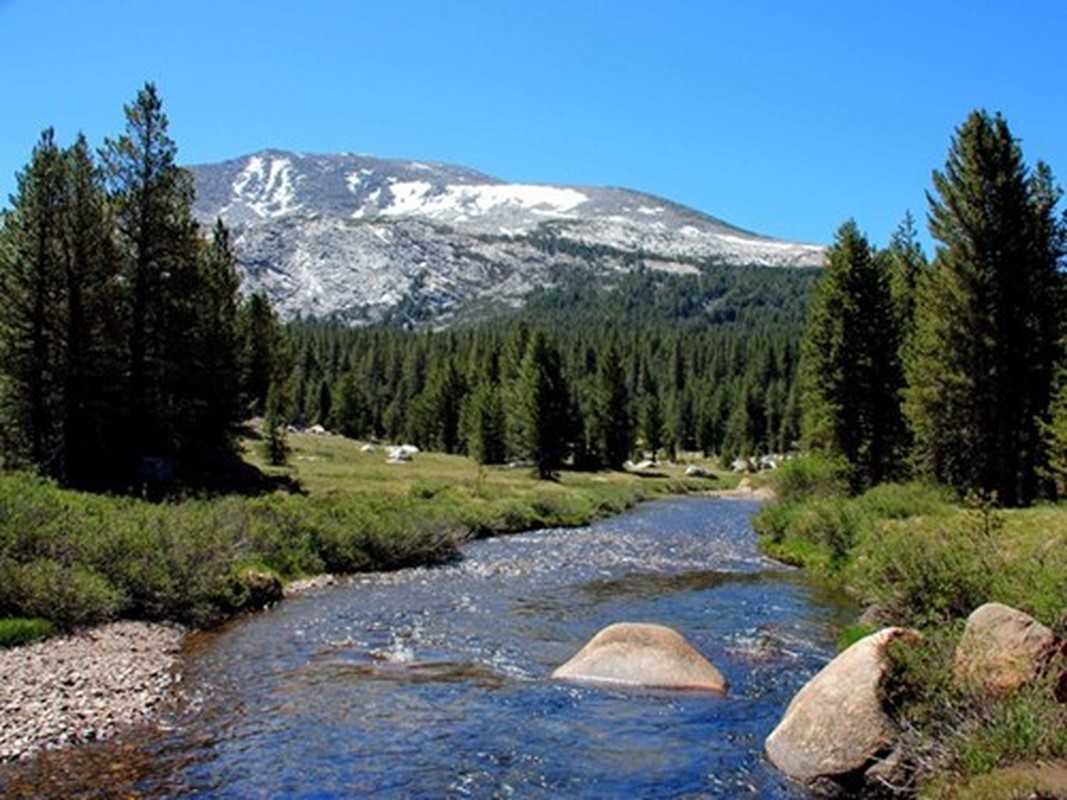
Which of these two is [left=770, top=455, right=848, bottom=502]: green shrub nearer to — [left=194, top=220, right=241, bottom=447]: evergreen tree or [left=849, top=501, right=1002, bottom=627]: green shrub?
[left=849, top=501, right=1002, bottom=627]: green shrub

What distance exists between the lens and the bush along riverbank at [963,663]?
1034 centimetres

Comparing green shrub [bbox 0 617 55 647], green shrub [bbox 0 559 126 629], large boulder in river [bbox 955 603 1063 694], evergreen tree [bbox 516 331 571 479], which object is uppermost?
evergreen tree [bbox 516 331 571 479]

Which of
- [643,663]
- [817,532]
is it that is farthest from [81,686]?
[817,532]

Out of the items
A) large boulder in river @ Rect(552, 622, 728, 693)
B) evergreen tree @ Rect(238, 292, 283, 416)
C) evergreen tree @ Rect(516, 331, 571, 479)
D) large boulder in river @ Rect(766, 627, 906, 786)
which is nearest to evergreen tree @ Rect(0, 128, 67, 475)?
evergreen tree @ Rect(238, 292, 283, 416)

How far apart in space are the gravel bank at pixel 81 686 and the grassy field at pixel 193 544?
1.14 metres

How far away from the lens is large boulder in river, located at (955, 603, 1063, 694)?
12047mm

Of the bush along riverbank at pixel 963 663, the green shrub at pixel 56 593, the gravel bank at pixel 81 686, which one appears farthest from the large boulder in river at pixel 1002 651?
the green shrub at pixel 56 593

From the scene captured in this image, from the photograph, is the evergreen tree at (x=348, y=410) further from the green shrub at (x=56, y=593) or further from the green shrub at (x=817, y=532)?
the green shrub at (x=56, y=593)

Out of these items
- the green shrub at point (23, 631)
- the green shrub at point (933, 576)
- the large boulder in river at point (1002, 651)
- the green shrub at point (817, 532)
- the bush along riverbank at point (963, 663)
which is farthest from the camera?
the green shrub at point (817, 532)

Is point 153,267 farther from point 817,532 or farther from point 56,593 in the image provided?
point 817,532

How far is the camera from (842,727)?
12.5 metres

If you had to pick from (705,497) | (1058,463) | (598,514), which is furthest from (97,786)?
(705,497)

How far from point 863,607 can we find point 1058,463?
11582mm

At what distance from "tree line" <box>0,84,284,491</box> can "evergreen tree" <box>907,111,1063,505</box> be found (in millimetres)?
36239
